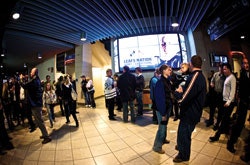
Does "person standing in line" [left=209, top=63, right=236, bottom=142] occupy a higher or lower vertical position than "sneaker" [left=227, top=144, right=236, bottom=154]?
higher

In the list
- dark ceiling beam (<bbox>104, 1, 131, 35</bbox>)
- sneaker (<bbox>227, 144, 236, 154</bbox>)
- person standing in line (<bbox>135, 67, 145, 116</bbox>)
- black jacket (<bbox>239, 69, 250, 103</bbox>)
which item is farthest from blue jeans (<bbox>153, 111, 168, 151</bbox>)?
dark ceiling beam (<bbox>104, 1, 131, 35</bbox>)

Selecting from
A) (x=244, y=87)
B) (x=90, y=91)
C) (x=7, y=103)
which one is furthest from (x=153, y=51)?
(x=7, y=103)

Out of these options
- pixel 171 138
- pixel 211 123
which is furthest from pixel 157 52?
pixel 171 138

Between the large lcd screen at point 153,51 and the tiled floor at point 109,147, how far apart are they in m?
3.34

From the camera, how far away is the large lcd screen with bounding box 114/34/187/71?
20.9ft

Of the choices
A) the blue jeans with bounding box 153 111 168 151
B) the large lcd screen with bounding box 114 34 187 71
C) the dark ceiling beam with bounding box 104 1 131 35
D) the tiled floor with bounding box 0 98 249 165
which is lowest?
the tiled floor with bounding box 0 98 249 165

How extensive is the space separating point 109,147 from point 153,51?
16.1ft

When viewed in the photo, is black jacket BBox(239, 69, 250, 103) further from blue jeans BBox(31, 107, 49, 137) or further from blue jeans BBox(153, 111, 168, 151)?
blue jeans BBox(31, 107, 49, 137)

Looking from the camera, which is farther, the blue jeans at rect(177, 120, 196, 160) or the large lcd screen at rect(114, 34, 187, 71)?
the large lcd screen at rect(114, 34, 187, 71)

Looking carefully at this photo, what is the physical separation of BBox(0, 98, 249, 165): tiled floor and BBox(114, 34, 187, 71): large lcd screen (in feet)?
11.0

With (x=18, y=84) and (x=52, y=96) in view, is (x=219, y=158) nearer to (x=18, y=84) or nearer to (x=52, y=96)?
(x=52, y=96)

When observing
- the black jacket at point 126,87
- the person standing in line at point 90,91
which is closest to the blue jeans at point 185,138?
the black jacket at point 126,87

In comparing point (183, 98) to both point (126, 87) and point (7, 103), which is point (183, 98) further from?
point (7, 103)

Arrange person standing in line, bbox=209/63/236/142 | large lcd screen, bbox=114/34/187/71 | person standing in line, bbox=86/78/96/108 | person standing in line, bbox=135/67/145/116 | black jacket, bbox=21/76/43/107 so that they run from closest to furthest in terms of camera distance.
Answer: person standing in line, bbox=209/63/236/142
black jacket, bbox=21/76/43/107
person standing in line, bbox=135/67/145/116
large lcd screen, bbox=114/34/187/71
person standing in line, bbox=86/78/96/108
